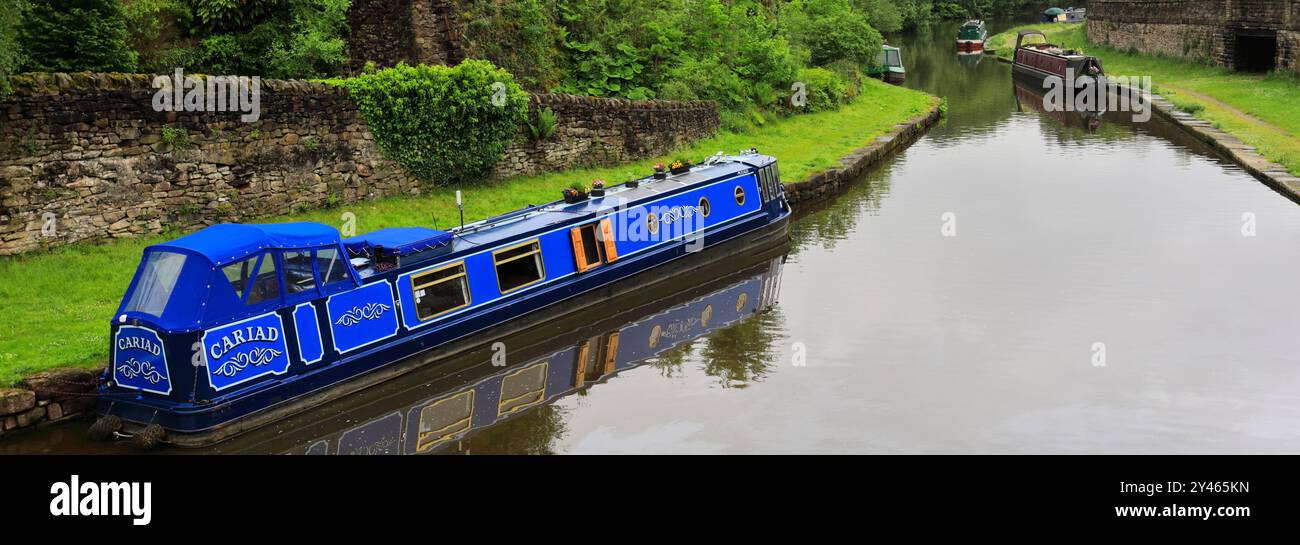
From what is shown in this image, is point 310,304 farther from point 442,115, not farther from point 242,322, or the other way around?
point 442,115

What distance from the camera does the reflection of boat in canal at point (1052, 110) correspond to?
3412 centimetres

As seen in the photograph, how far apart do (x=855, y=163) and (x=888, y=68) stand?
61.1 feet

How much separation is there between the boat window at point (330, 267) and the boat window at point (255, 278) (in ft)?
1.87

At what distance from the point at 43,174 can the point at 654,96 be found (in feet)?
43.8

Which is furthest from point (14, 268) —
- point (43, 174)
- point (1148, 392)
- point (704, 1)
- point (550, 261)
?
point (704, 1)

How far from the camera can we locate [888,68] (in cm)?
4297

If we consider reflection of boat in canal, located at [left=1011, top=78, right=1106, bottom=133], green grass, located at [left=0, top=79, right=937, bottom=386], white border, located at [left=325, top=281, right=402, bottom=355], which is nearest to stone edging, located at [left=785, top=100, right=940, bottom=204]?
green grass, located at [left=0, top=79, right=937, bottom=386]

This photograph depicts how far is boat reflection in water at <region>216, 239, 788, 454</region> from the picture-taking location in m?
12.3

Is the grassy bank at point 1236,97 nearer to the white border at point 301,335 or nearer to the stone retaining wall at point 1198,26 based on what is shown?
the stone retaining wall at point 1198,26

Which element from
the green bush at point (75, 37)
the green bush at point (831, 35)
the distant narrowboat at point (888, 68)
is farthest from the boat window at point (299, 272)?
the distant narrowboat at point (888, 68)

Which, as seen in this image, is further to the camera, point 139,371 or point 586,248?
point 586,248

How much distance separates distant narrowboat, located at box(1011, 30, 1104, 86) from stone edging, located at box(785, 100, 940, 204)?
34.2ft

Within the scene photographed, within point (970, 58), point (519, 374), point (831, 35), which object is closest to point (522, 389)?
point (519, 374)

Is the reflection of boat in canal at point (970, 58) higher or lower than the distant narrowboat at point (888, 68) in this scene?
higher
